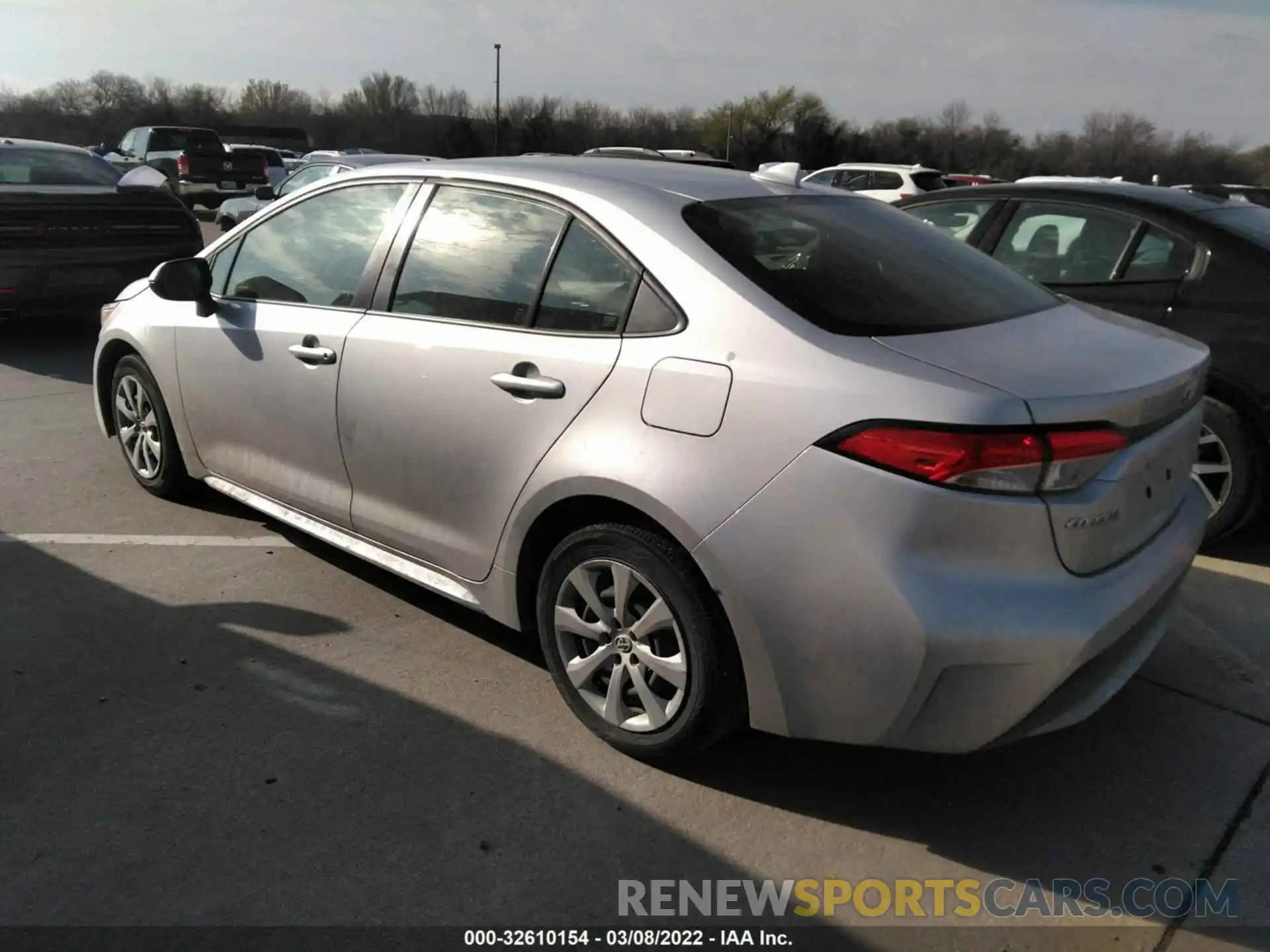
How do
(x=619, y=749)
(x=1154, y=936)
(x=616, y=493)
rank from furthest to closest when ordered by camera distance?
(x=619, y=749) → (x=616, y=493) → (x=1154, y=936)

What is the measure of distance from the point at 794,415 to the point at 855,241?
38.4 inches

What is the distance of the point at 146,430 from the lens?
15.9ft

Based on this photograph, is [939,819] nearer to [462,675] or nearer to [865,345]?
[865,345]

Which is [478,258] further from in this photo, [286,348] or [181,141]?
[181,141]

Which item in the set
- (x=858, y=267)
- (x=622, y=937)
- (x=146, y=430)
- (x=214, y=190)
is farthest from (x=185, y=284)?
(x=214, y=190)

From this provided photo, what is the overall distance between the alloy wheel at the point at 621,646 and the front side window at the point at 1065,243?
3.18 m

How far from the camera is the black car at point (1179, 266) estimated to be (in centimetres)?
434

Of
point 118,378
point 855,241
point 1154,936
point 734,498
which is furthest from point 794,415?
point 118,378

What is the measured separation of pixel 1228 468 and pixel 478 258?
3286mm

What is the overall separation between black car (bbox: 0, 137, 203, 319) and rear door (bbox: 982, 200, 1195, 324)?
657 cm

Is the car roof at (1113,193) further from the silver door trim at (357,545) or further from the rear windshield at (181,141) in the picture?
the rear windshield at (181,141)

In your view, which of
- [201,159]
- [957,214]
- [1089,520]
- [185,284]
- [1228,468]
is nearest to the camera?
[1089,520]

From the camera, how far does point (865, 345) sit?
2482 millimetres

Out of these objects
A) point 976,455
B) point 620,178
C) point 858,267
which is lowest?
point 976,455
